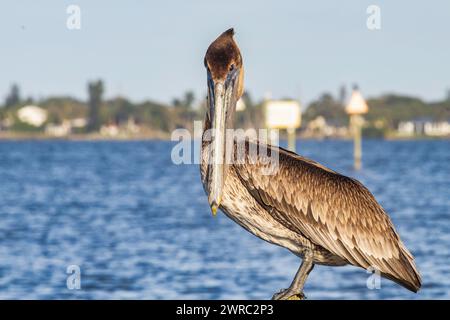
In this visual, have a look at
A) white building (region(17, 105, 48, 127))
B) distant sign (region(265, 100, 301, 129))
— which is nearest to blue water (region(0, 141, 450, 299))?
distant sign (region(265, 100, 301, 129))

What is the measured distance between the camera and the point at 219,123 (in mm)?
5051

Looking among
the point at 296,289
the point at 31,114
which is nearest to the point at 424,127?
the point at 31,114

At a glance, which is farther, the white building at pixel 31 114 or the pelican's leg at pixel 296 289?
the white building at pixel 31 114

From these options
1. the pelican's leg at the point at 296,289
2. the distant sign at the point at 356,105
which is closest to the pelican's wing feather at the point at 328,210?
the pelican's leg at the point at 296,289

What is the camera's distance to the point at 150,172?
87.2 m

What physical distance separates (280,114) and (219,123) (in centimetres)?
6247

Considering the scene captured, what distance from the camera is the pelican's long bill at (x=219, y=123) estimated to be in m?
5.02

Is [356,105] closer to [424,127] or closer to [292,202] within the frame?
[292,202]

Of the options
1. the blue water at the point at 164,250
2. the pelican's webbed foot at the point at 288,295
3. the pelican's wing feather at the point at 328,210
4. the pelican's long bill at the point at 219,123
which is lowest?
the blue water at the point at 164,250

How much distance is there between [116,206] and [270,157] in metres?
42.6

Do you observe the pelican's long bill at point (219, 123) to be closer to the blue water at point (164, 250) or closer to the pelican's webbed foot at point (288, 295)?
the pelican's webbed foot at point (288, 295)

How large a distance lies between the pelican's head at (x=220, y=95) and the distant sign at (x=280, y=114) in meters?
54.9

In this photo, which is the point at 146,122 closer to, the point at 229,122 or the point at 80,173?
the point at 80,173
